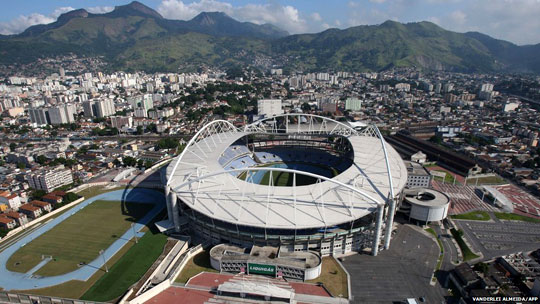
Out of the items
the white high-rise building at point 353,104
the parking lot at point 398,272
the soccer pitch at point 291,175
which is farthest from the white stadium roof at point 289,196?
the white high-rise building at point 353,104

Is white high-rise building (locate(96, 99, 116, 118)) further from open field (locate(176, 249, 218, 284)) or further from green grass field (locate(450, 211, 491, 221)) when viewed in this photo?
green grass field (locate(450, 211, 491, 221))

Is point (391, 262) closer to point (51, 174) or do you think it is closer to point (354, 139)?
point (354, 139)

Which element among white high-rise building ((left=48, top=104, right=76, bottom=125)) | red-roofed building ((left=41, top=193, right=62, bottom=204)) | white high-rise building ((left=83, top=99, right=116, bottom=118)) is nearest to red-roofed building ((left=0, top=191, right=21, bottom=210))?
red-roofed building ((left=41, top=193, right=62, bottom=204))

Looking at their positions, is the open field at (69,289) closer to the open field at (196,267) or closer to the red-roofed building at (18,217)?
the open field at (196,267)

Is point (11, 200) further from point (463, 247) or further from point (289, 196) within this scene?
point (463, 247)

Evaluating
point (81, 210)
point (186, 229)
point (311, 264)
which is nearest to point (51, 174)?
point (81, 210)

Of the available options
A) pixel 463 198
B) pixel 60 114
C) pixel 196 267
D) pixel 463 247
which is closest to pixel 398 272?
pixel 463 247
